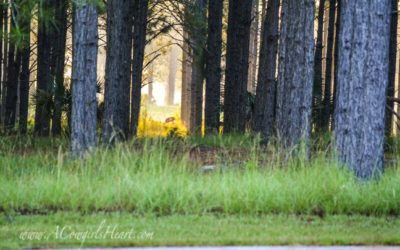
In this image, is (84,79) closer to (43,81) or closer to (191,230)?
(191,230)

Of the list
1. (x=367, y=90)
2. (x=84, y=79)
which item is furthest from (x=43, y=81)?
(x=367, y=90)

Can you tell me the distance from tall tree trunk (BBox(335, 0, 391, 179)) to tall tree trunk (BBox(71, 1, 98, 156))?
4310mm

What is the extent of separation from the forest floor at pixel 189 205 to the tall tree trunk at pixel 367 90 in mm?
297

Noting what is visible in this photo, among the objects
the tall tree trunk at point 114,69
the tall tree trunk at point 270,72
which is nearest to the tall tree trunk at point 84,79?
the tall tree trunk at point 114,69

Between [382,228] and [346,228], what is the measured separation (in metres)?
0.39

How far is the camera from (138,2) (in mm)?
21156

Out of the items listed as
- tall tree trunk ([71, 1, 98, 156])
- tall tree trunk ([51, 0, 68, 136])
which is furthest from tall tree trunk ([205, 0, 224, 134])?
tall tree trunk ([71, 1, 98, 156])

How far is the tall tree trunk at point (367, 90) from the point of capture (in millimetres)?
9734

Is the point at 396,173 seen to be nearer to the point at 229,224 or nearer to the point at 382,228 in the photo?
the point at 382,228

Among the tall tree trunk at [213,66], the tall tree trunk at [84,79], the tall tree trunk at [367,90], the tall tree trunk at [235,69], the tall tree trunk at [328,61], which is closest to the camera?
the tall tree trunk at [367,90]

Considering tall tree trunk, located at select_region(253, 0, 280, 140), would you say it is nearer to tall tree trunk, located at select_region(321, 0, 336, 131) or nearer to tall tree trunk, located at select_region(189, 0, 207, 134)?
tall tree trunk, located at select_region(189, 0, 207, 134)

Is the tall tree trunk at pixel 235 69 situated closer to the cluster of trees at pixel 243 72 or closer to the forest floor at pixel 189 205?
the cluster of trees at pixel 243 72

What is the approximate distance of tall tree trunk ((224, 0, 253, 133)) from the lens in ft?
66.5

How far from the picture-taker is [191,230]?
7.25 meters
